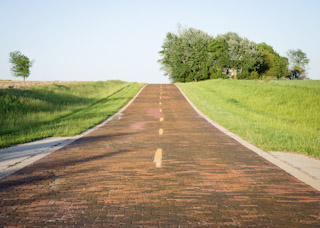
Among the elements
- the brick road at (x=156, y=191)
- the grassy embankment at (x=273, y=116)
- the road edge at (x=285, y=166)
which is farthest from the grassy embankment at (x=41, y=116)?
the grassy embankment at (x=273, y=116)

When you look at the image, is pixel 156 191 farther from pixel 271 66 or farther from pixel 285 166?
pixel 271 66

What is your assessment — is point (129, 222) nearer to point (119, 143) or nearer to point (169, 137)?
point (119, 143)

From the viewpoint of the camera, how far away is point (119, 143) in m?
8.58

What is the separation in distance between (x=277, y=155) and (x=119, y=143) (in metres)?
4.72

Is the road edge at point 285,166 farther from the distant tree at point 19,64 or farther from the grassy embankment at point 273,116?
the distant tree at point 19,64

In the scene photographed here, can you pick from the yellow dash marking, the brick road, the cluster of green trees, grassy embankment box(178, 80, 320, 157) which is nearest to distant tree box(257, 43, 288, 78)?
the cluster of green trees

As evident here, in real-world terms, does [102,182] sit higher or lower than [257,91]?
lower

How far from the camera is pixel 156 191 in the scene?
453cm

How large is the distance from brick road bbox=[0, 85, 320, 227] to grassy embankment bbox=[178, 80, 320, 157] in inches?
71.8

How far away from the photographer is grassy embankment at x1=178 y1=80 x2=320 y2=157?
8.56m

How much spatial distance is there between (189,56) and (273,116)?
52.6 m

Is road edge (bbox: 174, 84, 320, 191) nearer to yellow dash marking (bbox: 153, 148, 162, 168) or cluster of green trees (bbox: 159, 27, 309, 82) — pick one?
yellow dash marking (bbox: 153, 148, 162, 168)

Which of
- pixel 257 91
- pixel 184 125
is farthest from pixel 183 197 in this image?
pixel 257 91

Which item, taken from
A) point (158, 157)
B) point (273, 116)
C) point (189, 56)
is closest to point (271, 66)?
point (189, 56)
